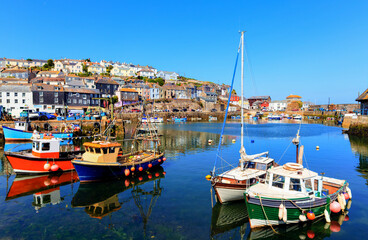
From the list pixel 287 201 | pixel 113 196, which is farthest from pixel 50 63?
pixel 287 201

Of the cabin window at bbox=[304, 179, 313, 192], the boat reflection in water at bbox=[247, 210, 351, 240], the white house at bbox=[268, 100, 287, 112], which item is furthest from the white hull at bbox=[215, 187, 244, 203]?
the white house at bbox=[268, 100, 287, 112]

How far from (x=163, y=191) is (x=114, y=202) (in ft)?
14.3

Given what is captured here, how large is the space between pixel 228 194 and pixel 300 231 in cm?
475

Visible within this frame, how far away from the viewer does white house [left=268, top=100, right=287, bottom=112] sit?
17225 cm

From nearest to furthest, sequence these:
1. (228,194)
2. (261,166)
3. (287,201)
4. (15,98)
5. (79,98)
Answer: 1. (287,201)
2. (228,194)
3. (261,166)
4. (15,98)
5. (79,98)

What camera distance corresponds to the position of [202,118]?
124500mm

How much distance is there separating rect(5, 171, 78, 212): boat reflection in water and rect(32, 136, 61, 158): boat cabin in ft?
7.13

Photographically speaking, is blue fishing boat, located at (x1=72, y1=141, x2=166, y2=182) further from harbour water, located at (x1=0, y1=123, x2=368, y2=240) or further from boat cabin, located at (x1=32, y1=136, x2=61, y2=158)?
boat cabin, located at (x1=32, y1=136, x2=61, y2=158)

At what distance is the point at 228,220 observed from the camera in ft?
49.2

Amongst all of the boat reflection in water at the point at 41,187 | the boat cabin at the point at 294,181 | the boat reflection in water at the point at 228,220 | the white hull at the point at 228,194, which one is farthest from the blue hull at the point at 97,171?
the boat cabin at the point at 294,181

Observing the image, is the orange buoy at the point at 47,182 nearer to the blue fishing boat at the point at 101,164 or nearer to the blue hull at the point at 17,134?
the blue fishing boat at the point at 101,164

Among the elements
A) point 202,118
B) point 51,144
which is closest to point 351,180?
point 51,144

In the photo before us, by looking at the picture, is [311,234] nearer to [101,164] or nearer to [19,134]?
[101,164]

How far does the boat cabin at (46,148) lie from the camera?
24.1 metres
